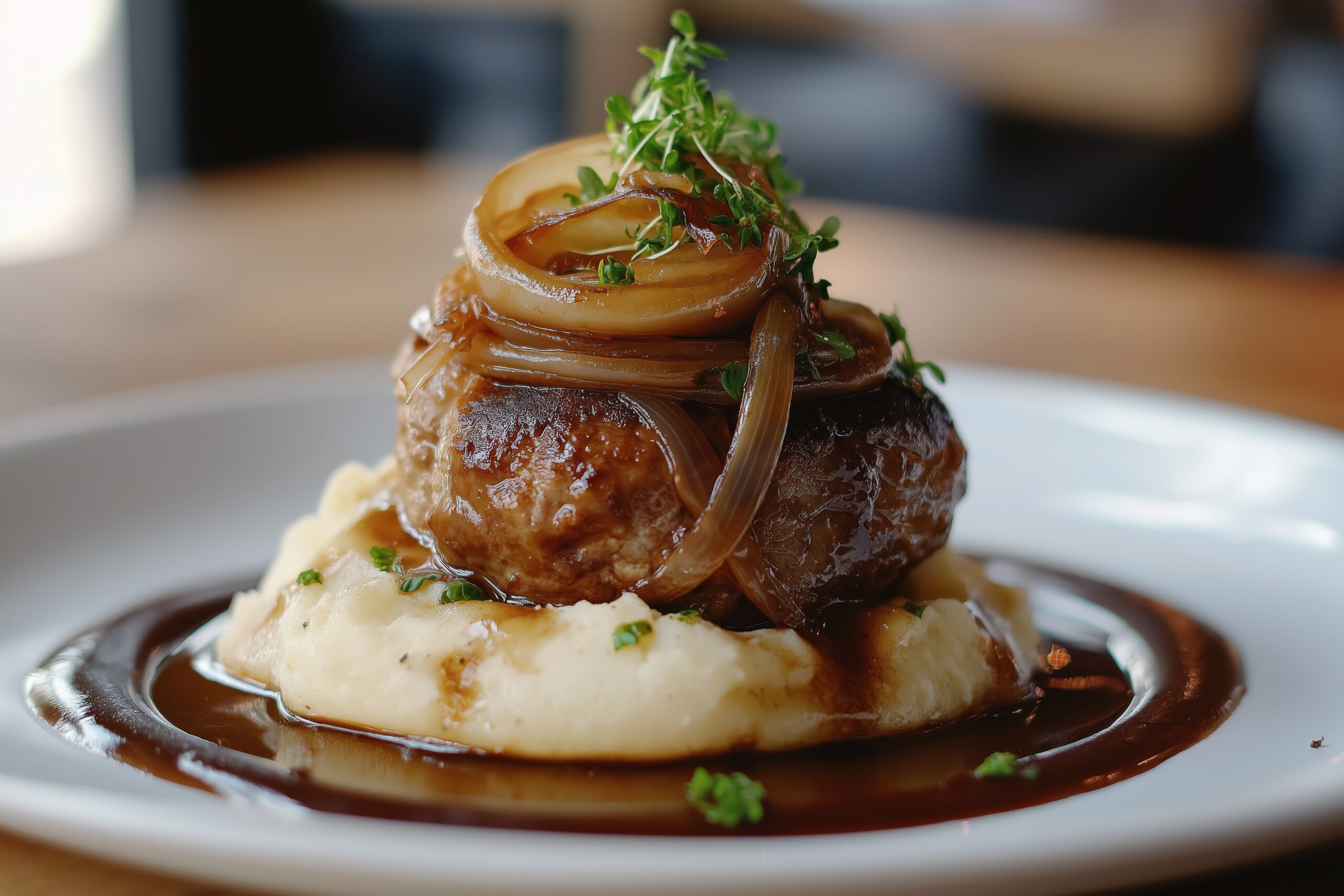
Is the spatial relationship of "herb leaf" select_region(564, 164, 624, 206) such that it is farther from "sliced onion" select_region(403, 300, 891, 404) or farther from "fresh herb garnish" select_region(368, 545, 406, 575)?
"fresh herb garnish" select_region(368, 545, 406, 575)

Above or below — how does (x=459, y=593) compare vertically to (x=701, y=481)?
below

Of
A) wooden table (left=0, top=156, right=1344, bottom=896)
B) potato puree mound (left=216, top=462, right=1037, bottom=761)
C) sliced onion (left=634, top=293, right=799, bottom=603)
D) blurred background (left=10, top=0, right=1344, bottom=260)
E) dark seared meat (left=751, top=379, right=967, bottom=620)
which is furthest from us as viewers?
blurred background (left=10, top=0, right=1344, bottom=260)

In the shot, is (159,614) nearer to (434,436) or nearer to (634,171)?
(434,436)

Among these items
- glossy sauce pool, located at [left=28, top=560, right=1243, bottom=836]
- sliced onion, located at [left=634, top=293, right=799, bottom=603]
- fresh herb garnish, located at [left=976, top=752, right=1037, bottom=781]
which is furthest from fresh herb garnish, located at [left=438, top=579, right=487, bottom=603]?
fresh herb garnish, located at [left=976, top=752, right=1037, bottom=781]

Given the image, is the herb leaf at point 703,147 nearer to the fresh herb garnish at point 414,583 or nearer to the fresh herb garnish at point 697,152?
the fresh herb garnish at point 697,152

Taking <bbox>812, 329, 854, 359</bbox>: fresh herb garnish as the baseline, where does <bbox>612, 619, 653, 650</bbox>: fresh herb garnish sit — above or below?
below

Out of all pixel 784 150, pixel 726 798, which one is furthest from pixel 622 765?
pixel 784 150

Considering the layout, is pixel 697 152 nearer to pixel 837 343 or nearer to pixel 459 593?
pixel 837 343
